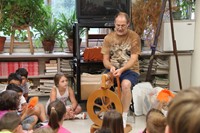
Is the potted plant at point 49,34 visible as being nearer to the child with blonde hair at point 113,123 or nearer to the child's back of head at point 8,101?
the child's back of head at point 8,101

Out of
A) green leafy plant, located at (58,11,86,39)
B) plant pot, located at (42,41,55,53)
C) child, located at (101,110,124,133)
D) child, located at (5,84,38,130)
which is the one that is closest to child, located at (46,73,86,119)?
child, located at (5,84,38,130)

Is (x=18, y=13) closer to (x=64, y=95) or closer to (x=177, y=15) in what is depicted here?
(x=64, y=95)

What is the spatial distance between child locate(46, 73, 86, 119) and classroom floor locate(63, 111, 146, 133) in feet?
0.30

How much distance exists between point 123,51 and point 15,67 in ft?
5.09

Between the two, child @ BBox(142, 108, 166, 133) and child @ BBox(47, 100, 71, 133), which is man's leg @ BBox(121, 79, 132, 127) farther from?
child @ BBox(142, 108, 166, 133)

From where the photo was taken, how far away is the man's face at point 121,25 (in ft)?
11.3

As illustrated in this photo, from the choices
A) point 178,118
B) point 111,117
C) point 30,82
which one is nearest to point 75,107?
point 30,82

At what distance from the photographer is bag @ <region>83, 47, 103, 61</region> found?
4.14m

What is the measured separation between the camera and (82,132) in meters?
3.39

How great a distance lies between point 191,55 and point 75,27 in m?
1.77

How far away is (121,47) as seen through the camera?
11.9 ft

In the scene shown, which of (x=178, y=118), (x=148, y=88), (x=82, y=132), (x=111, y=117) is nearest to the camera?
(x=178, y=118)

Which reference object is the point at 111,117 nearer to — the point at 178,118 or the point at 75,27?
the point at 178,118

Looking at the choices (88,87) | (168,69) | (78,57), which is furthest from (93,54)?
(168,69)
